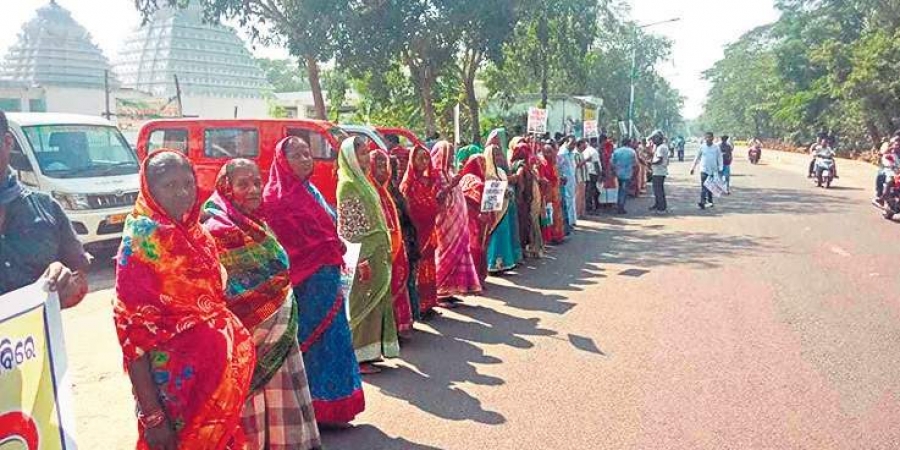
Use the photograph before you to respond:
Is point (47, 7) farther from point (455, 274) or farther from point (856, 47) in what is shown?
point (455, 274)

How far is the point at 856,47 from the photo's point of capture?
34875 mm

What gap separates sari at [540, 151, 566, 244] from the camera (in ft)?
36.0

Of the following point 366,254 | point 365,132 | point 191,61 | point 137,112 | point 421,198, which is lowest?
point 366,254

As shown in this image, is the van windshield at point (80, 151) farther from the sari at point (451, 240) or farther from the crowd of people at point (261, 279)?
the sari at point (451, 240)

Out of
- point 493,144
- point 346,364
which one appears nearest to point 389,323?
point 346,364

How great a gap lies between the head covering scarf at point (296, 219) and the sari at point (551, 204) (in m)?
6.86

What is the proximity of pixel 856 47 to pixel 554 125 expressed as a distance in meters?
15.6

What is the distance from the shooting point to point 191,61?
5400cm

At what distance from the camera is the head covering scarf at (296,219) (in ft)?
13.6

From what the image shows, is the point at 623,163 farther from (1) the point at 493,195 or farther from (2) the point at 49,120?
(2) the point at 49,120

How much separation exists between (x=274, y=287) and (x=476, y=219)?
5.01 metres

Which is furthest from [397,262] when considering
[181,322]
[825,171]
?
[825,171]

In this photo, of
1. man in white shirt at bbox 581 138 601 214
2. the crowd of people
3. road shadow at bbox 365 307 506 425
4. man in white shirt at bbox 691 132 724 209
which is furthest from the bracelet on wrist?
man in white shirt at bbox 691 132 724 209

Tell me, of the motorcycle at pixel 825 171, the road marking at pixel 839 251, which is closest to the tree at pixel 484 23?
the road marking at pixel 839 251
